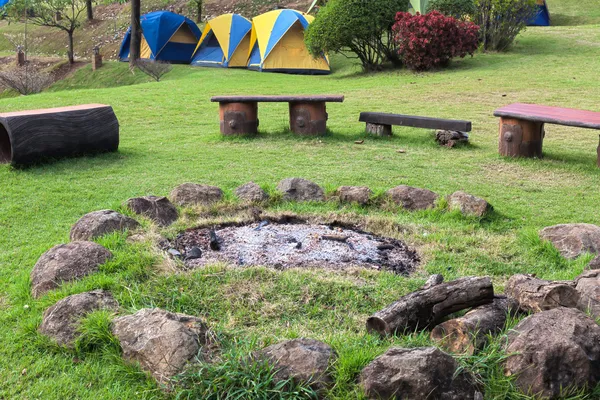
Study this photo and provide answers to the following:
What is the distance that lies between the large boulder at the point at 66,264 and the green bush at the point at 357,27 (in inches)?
533

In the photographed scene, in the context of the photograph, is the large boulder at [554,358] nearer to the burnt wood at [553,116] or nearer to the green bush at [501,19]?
the burnt wood at [553,116]

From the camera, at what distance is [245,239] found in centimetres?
441

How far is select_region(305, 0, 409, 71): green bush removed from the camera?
641 inches

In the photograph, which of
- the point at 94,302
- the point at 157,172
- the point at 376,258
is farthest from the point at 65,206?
the point at 376,258

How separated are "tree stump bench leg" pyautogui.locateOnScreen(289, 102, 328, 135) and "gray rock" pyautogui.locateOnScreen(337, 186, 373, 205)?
11.5ft

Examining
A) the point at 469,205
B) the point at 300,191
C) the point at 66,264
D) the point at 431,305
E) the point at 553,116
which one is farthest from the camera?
the point at 553,116

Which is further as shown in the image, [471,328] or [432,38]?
[432,38]

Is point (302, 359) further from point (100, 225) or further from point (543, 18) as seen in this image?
point (543, 18)

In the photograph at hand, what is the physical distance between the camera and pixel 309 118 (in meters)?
8.82

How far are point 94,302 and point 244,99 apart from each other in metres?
5.64

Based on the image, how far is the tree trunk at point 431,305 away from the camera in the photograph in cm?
305

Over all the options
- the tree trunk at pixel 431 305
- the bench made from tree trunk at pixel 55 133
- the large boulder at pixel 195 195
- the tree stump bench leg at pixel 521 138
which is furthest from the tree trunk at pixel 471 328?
the bench made from tree trunk at pixel 55 133

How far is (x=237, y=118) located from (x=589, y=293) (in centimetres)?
638

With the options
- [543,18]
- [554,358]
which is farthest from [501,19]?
[554,358]
